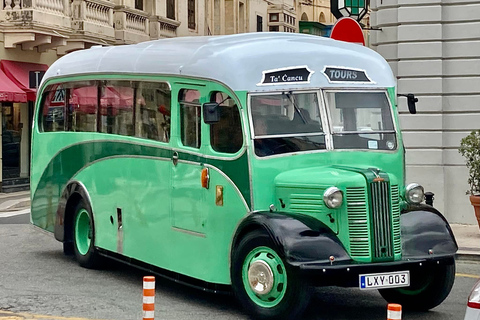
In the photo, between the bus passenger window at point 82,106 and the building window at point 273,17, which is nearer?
the bus passenger window at point 82,106

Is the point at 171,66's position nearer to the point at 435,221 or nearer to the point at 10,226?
the point at 435,221

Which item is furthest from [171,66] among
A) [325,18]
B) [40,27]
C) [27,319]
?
[325,18]

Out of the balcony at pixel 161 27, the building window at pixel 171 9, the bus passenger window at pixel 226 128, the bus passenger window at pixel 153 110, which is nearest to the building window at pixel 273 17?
the building window at pixel 171 9

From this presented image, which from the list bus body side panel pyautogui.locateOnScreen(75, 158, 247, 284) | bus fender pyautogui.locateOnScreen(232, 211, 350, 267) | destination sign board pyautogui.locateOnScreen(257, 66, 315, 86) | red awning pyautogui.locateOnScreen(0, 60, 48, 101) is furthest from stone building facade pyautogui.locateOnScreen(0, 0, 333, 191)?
bus fender pyautogui.locateOnScreen(232, 211, 350, 267)

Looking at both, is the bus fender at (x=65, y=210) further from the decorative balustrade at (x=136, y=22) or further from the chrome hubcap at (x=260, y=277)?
the decorative balustrade at (x=136, y=22)

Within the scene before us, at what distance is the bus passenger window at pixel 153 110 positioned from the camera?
11.1 meters

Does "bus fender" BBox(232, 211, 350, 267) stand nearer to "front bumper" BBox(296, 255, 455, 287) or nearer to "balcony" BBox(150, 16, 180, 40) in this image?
"front bumper" BBox(296, 255, 455, 287)

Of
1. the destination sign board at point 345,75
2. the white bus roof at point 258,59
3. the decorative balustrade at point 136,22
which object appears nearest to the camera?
the white bus roof at point 258,59

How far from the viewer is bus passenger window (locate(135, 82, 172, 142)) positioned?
11078mm

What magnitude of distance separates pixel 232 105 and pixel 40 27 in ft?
60.1

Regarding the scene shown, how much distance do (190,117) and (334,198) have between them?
2.12 meters

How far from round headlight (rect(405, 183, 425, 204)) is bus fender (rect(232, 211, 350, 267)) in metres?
1.26

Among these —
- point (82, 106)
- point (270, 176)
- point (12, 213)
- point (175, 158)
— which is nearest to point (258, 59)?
point (270, 176)

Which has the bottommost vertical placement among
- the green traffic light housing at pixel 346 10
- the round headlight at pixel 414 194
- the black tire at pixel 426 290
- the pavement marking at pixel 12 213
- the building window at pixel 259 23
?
the pavement marking at pixel 12 213
